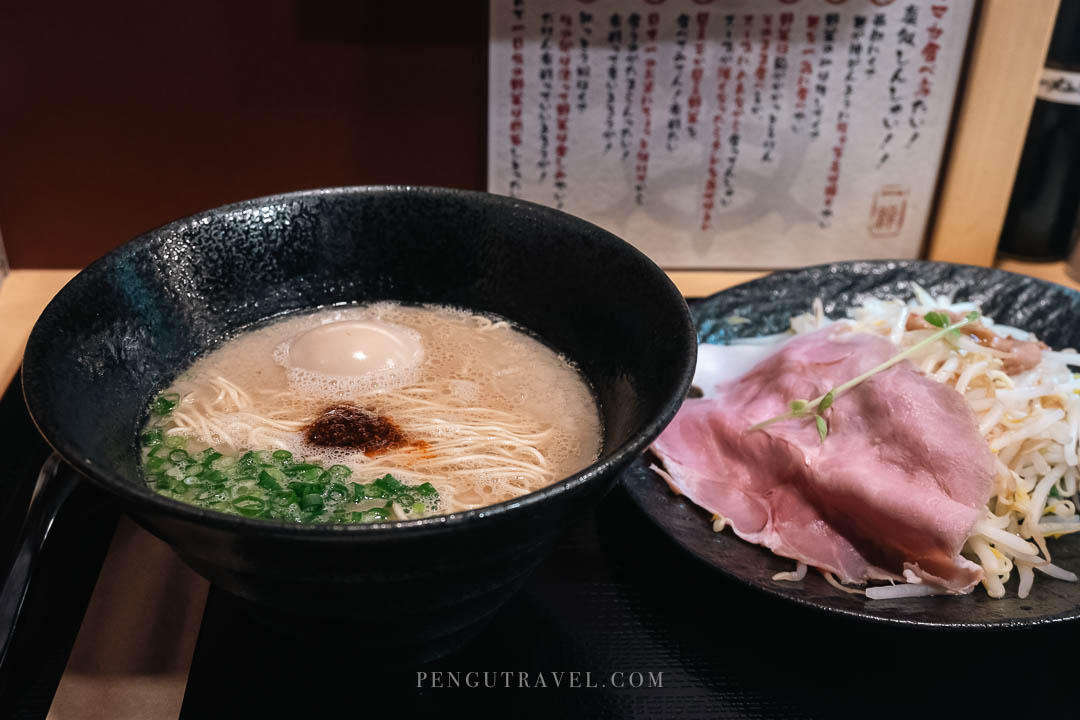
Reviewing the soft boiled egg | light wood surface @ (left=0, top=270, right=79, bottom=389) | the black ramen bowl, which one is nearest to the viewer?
the black ramen bowl

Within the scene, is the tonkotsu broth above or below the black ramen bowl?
below

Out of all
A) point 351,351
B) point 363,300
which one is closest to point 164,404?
point 351,351

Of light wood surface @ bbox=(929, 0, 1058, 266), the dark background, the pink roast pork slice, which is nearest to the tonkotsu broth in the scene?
the pink roast pork slice

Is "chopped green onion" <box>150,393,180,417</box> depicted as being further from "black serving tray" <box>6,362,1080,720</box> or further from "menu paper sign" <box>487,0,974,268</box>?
"menu paper sign" <box>487,0,974,268</box>

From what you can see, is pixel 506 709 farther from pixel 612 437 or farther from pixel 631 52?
pixel 631 52

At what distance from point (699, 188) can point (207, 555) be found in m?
1.53

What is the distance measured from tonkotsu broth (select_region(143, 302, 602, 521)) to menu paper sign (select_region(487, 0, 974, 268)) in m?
0.67

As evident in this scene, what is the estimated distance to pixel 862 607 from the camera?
1265 mm

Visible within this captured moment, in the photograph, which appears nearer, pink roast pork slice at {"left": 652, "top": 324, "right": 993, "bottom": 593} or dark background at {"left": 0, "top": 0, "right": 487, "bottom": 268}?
pink roast pork slice at {"left": 652, "top": 324, "right": 993, "bottom": 593}

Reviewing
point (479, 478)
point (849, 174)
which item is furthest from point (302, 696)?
point (849, 174)

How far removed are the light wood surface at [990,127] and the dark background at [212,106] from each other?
1.13 meters

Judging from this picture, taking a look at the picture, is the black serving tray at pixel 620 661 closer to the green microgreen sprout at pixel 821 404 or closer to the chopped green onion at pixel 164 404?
the chopped green onion at pixel 164 404

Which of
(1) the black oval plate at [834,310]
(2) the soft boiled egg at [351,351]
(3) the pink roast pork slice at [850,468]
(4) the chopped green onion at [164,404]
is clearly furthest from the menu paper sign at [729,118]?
(4) the chopped green onion at [164,404]

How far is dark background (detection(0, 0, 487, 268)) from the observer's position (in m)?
1.86
